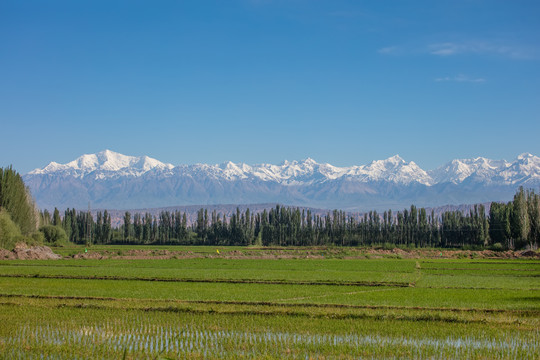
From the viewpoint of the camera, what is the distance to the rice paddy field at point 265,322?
1560 cm

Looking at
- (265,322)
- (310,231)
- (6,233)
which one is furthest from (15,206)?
(310,231)

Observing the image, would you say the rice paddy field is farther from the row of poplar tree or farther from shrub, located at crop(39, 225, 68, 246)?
the row of poplar tree

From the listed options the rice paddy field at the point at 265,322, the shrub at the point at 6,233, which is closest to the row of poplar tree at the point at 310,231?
the shrub at the point at 6,233

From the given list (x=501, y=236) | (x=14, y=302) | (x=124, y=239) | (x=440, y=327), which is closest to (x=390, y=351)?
(x=440, y=327)

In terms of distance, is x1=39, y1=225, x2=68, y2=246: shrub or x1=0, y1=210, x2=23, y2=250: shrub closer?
x1=0, y1=210, x2=23, y2=250: shrub

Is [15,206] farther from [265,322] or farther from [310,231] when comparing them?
[310,231]

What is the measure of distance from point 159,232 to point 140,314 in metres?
144

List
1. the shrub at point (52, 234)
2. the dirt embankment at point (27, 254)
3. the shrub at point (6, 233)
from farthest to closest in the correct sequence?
1. the shrub at point (52, 234)
2. the shrub at point (6, 233)
3. the dirt embankment at point (27, 254)

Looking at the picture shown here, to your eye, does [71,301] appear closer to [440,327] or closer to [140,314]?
[140,314]

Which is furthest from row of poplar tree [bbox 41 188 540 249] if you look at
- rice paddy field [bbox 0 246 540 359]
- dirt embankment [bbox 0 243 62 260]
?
rice paddy field [bbox 0 246 540 359]

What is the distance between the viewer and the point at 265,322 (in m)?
19.9

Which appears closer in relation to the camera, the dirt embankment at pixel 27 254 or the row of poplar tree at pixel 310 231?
the dirt embankment at pixel 27 254

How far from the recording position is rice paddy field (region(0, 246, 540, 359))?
51.2ft

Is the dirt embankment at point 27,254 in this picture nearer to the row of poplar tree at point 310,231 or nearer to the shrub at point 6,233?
the shrub at point 6,233
